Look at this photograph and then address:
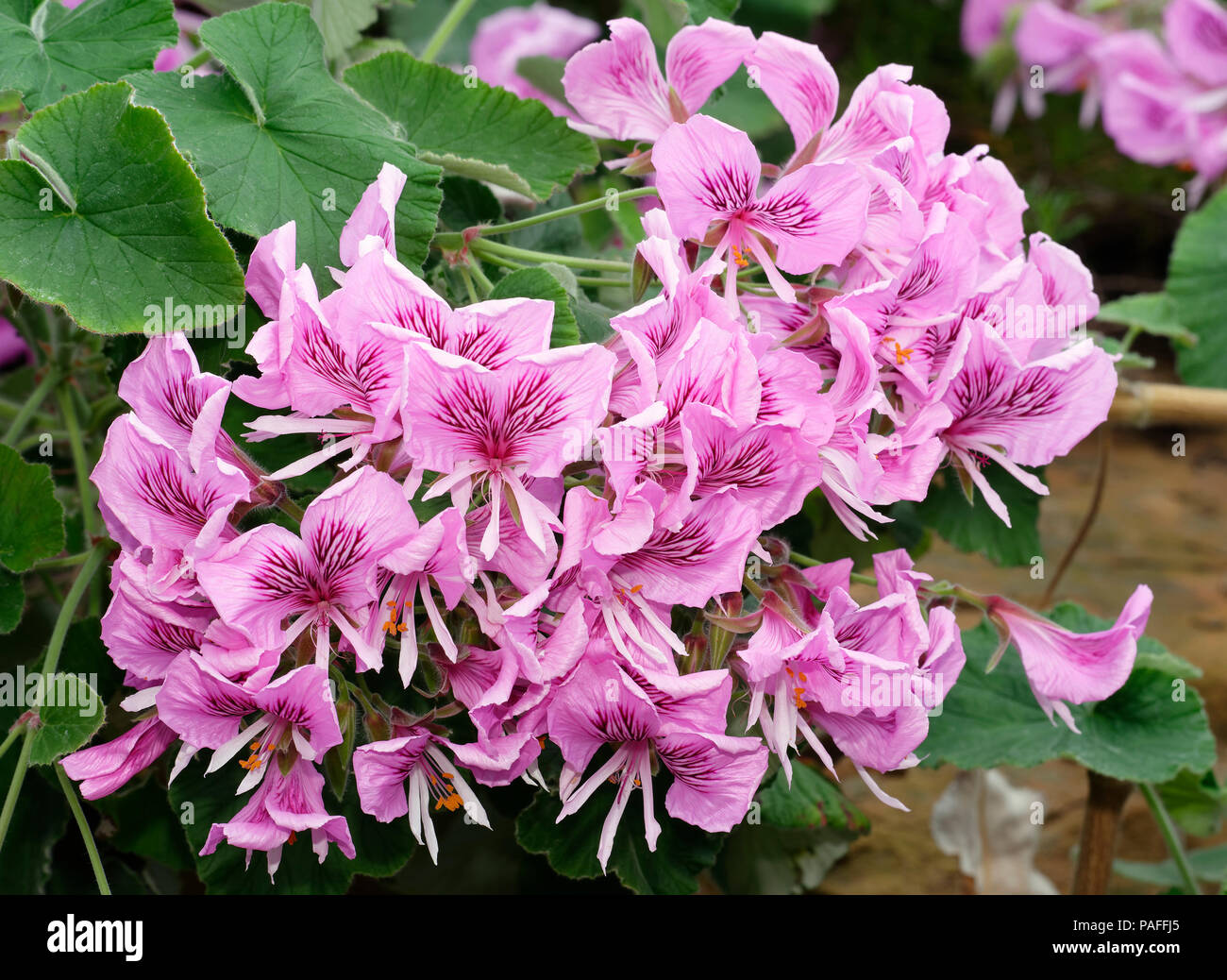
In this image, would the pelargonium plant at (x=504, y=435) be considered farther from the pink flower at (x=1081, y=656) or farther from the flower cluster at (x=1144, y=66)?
the flower cluster at (x=1144, y=66)

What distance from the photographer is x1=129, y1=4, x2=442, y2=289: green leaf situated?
526 mm

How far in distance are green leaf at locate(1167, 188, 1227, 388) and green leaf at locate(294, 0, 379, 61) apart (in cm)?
76

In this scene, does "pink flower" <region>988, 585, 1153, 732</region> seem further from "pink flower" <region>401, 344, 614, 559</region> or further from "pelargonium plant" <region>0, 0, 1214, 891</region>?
"pink flower" <region>401, 344, 614, 559</region>

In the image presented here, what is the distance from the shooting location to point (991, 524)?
80cm

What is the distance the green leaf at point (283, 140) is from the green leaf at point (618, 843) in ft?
1.01

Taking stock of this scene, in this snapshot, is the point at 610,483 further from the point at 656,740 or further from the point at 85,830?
the point at 85,830

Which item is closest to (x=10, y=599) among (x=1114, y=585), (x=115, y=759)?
(x=115, y=759)

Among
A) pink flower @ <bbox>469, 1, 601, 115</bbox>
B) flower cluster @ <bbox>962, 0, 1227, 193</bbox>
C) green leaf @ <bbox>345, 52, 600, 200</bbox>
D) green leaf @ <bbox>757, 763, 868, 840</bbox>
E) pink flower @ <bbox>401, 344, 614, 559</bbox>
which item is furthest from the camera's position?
flower cluster @ <bbox>962, 0, 1227, 193</bbox>

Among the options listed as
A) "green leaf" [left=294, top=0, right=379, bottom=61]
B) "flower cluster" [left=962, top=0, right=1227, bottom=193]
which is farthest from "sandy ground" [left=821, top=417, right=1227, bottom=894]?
"green leaf" [left=294, top=0, right=379, bottom=61]

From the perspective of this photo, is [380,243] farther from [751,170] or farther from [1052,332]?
[1052,332]

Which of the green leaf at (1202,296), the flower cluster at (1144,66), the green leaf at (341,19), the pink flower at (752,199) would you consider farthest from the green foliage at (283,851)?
the flower cluster at (1144,66)

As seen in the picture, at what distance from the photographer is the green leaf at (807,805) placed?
74 centimetres

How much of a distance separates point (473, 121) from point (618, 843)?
41 centimetres
